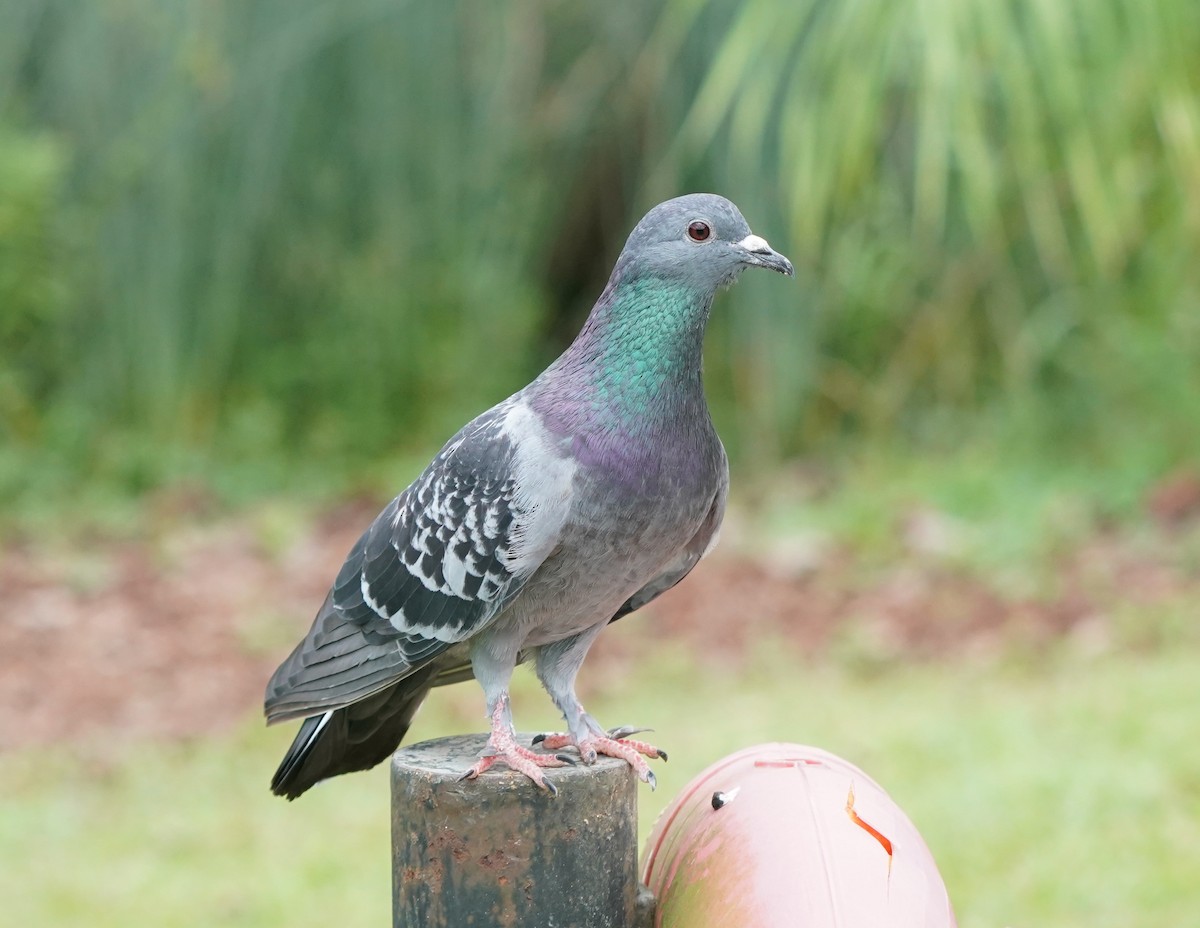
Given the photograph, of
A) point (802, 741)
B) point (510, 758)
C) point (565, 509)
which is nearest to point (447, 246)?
point (802, 741)

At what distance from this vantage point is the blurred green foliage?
659 centimetres

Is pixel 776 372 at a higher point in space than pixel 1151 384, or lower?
higher

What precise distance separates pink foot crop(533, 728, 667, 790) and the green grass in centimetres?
158

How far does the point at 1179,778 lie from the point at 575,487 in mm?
2697

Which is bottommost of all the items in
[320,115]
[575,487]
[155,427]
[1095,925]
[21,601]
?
[1095,925]

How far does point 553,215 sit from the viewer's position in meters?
7.43

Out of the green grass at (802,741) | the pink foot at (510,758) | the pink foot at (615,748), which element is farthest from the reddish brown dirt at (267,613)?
the pink foot at (510,758)

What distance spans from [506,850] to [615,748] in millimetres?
325

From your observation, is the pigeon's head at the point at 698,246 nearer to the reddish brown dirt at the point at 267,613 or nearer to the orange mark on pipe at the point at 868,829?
the orange mark on pipe at the point at 868,829

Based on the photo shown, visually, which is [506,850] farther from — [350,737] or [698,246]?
[698,246]

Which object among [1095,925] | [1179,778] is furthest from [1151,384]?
[1095,925]

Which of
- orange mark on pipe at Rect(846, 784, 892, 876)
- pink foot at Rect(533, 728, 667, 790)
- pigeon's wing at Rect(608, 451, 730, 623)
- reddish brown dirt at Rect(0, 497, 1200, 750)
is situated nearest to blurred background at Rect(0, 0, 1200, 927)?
reddish brown dirt at Rect(0, 497, 1200, 750)

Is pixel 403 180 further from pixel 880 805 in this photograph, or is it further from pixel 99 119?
pixel 880 805

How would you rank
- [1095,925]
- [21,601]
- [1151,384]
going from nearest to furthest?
[1095,925] → [21,601] → [1151,384]
